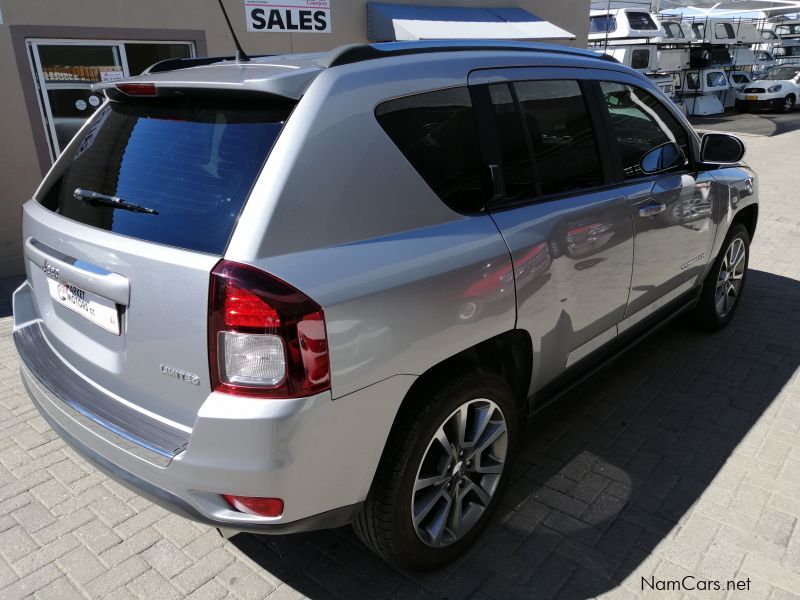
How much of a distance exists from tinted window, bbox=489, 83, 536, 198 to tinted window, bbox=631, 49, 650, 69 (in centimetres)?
1957

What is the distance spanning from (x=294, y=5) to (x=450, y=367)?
7.13 m

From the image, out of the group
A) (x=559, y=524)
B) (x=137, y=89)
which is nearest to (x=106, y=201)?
(x=137, y=89)

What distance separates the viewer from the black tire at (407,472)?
214 cm

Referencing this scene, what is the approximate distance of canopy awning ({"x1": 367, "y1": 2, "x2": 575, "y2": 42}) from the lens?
8703mm

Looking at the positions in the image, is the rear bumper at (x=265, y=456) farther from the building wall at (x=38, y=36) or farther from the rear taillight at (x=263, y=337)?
the building wall at (x=38, y=36)

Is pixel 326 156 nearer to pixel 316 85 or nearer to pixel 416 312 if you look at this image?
pixel 316 85

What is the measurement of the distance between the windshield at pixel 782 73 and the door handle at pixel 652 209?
26.4 m

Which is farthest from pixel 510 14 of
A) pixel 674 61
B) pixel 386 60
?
pixel 674 61

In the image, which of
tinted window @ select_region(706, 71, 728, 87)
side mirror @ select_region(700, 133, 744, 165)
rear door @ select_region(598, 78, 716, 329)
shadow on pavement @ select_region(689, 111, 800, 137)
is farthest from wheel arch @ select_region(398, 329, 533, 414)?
tinted window @ select_region(706, 71, 728, 87)

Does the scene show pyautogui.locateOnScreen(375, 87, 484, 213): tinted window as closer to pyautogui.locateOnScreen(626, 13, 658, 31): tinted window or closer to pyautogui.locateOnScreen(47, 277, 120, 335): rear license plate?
pyautogui.locateOnScreen(47, 277, 120, 335): rear license plate

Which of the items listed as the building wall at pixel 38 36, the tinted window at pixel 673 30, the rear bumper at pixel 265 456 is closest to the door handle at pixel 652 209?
the rear bumper at pixel 265 456

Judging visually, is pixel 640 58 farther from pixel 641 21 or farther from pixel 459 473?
pixel 459 473

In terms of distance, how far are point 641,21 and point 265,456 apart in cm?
2215

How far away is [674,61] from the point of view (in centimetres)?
2159
